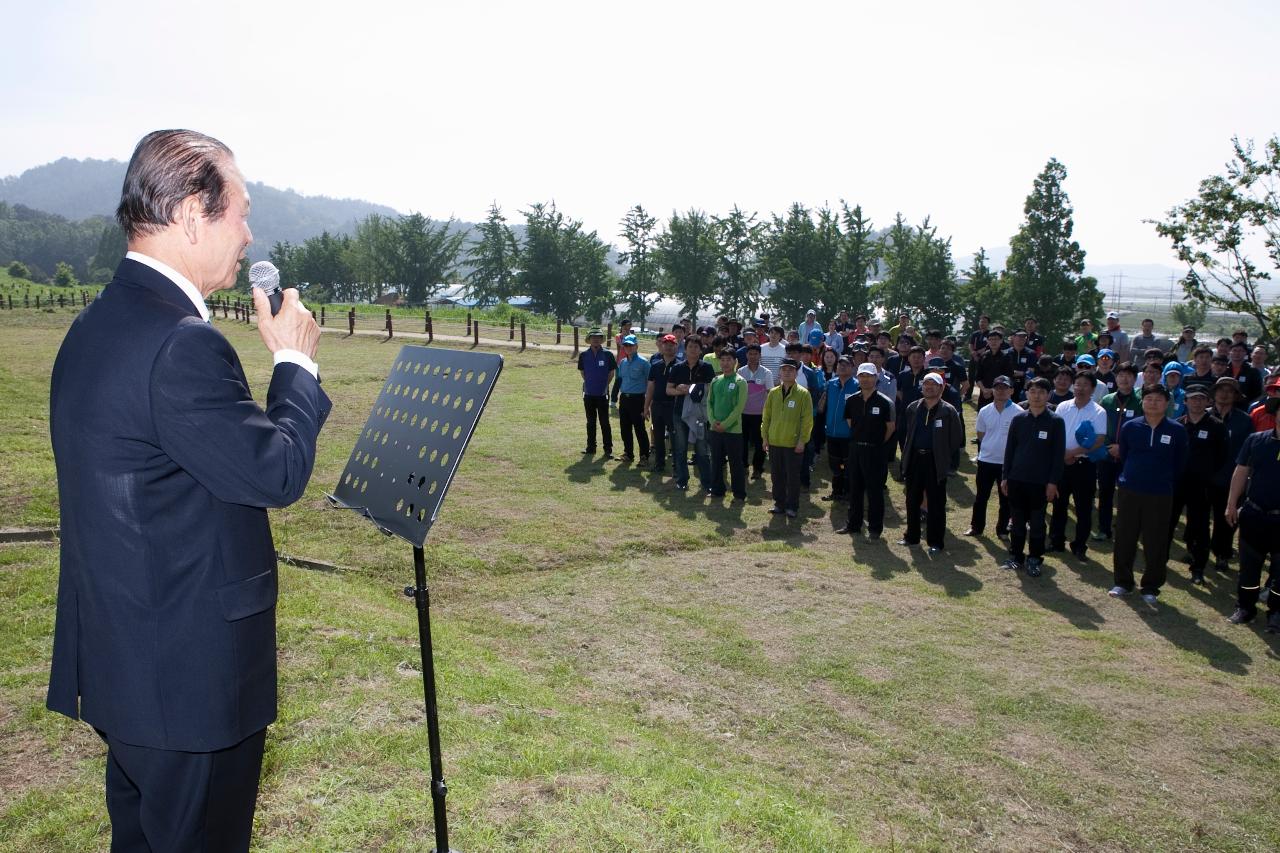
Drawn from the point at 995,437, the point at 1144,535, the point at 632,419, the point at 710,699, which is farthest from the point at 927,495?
the point at 632,419

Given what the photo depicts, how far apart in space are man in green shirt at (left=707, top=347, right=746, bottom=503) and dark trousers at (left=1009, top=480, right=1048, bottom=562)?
11.1ft

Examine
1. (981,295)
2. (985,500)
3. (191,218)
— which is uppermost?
(981,295)

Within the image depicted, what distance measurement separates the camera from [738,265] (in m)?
49.5

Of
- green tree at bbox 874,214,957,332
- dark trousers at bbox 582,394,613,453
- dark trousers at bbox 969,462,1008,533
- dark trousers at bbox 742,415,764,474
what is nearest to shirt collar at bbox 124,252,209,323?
dark trousers at bbox 969,462,1008,533

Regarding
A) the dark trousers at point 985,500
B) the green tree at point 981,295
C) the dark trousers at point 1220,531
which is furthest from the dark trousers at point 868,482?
the green tree at point 981,295

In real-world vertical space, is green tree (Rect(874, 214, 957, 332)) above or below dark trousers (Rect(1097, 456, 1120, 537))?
above

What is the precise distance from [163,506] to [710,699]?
429cm

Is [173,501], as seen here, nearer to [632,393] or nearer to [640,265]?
[632,393]

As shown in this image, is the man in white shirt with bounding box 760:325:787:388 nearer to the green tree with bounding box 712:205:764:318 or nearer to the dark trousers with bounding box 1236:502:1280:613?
the dark trousers with bounding box 1236:502:1280:613

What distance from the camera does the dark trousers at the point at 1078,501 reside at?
9297 millimetres

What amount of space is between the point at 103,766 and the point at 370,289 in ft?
264

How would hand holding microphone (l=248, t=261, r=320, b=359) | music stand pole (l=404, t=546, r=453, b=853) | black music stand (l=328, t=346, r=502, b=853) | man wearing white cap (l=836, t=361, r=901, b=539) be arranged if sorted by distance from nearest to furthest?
hand holding microphone (l=248, t=261, r=320, b=359) < black music stand (l=328, t=346, r=502, b=853) < music stand pole (l=404, t=546, r=453, b=853) < man wearing white cap (l=836, t=361, r=901, b=539)

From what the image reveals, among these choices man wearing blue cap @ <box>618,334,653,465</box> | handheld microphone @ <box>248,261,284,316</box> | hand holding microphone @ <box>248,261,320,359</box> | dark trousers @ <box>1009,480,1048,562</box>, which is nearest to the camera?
hand holding microphone @ <box>248,261,320,359</box>

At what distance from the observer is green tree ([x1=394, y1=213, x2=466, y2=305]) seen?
231 ft
